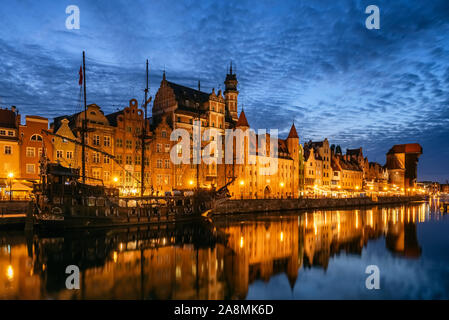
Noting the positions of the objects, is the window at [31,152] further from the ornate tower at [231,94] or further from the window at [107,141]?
the ornate tower at [231,94]

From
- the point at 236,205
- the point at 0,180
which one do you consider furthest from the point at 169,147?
the point at 0,180

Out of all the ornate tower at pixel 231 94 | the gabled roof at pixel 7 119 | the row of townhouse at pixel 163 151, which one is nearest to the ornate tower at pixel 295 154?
the row of townhouse at pixel 163 151

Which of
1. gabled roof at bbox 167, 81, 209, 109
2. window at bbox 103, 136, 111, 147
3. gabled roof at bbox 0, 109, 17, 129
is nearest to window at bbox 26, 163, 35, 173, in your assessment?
gabled roof at bbox 0, 109, 17, 129

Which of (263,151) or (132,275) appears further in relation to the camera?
(263,151)

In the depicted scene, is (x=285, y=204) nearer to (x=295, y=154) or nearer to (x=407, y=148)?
(x=295, y=154)

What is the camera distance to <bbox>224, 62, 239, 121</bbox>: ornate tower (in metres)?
90.7

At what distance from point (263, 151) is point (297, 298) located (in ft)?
234

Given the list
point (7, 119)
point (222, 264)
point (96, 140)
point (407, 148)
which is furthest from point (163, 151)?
point (407, 148)

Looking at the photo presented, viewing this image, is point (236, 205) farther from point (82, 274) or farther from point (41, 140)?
point (82, 274)

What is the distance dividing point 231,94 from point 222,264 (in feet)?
227

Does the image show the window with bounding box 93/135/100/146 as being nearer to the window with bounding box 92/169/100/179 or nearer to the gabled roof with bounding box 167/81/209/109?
the window with bounding box 92/169/100/179

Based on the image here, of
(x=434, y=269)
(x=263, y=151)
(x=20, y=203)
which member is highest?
(x=263, y=151)

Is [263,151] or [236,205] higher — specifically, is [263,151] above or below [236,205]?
above

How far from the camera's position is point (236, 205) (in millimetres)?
70062
